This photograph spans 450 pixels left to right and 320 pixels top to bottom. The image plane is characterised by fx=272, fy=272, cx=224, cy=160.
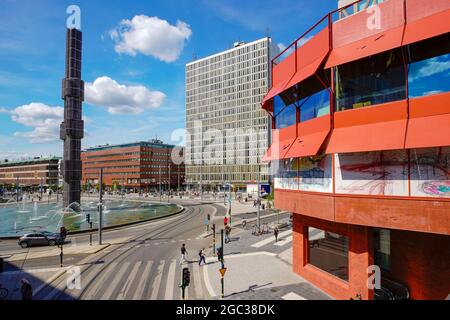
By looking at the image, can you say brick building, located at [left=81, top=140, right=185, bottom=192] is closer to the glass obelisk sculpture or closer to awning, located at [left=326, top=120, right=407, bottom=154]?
the glass obelisk sculpture

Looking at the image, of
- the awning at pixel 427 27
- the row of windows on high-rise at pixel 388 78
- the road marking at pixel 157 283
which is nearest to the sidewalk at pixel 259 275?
the road marking at pixel 157 283

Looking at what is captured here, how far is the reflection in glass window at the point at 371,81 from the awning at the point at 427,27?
0.82m

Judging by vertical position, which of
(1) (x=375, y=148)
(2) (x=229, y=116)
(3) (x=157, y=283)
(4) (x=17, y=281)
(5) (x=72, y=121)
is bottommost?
(4) (x=17, y=281)

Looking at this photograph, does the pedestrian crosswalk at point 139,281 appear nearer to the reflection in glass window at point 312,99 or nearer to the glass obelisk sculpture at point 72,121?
the reflection in glass window at point 312,99

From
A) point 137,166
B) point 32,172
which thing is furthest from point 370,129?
point 32,172

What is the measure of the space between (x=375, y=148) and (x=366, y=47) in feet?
14.6

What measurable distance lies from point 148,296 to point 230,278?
17.3ft

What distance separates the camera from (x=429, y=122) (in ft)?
31.9

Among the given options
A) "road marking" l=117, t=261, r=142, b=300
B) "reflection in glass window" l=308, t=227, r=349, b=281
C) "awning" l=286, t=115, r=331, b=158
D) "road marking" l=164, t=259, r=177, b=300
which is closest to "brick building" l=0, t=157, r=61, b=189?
"road marking" l=117, t=261, r=142, b=300

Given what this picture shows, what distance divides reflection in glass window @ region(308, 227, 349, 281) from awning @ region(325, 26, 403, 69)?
887cm

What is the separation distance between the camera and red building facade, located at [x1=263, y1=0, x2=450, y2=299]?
32.6 ft

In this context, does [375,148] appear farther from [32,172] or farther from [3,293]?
[32,172]

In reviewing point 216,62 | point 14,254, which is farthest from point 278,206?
point 216,62
